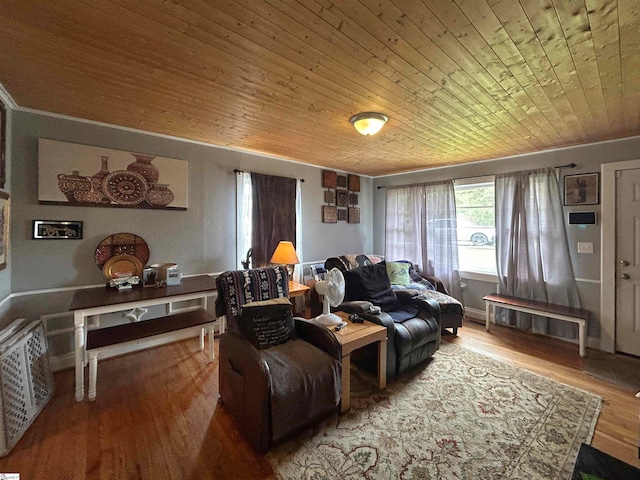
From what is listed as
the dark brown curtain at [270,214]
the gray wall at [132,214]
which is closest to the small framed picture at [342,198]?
the gray wall at [132,214]

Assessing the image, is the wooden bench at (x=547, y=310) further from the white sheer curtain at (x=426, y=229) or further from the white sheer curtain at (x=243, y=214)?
the white sheer curtain at (x=243, y=214)

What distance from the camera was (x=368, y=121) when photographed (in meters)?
2.32

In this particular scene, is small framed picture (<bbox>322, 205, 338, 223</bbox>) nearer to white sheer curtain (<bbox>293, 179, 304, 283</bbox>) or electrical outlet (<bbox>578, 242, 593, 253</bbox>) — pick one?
white sheer curtain (<bbox>293, 179, 304, 283</bbox>)

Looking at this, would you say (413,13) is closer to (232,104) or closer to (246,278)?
(232,104)

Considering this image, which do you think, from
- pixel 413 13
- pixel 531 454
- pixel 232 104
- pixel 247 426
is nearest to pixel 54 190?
pixel 232 104

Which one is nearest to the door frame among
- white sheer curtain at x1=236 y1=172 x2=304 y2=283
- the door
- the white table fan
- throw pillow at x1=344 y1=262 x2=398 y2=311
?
the door

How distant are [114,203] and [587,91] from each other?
163 inches

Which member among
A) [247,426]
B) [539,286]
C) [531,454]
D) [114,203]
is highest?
[114,203]

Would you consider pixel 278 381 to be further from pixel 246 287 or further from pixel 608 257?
pixel 608 257

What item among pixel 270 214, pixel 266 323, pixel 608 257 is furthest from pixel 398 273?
pixel 266 323

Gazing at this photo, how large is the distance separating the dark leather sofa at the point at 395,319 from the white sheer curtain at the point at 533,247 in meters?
1.63

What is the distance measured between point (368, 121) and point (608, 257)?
3135mm

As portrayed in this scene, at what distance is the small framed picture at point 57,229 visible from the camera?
238 centimetres

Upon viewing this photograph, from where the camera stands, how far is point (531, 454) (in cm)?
163
